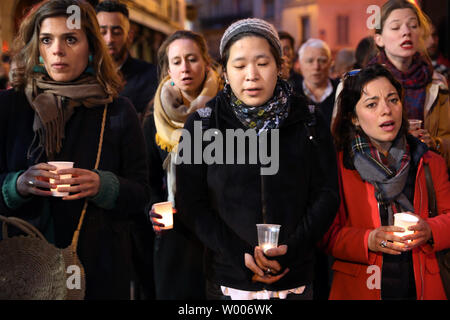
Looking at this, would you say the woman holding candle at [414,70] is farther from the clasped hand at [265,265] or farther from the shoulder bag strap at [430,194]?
the clasped hand at [265,265]

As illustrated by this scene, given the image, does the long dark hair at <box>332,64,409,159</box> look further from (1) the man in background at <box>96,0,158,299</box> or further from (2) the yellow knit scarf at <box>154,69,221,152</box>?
(1) the man in background at <box>96,0,158,299</box>

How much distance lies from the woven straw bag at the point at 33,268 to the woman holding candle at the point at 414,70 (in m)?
2.52

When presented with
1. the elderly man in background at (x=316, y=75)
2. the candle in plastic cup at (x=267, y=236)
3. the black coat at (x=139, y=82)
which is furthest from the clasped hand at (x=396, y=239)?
the elderly man in background at (x=316, y=75)

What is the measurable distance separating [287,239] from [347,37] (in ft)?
82.5

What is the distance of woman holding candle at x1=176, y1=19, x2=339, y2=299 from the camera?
2.38 metres

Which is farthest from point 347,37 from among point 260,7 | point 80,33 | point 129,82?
point 80,33

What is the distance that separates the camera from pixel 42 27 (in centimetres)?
249

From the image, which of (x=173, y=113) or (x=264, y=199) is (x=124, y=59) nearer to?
(x=173, y=113)

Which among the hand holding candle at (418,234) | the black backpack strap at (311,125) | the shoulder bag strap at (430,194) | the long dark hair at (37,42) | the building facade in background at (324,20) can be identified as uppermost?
the building facade in background at (324,20)

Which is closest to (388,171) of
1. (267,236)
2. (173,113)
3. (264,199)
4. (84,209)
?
(264,199)

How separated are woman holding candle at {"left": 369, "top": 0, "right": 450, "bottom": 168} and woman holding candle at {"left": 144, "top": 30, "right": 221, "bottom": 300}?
1.36 m

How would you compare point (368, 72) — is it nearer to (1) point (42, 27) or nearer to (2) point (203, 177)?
(2) point (203, 177)

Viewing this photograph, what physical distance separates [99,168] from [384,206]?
168 cm

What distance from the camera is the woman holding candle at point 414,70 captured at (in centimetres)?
328
